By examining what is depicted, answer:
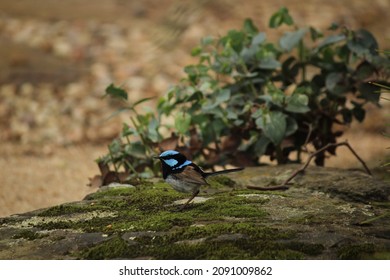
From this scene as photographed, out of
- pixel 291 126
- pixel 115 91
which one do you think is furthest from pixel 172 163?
pixel 291 126

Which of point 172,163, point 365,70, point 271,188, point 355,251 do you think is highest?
point 365,70

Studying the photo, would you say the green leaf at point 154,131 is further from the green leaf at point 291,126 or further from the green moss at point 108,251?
the green moss at point 108,251

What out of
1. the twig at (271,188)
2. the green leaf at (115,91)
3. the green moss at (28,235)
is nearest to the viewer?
the green moss at (28,235)

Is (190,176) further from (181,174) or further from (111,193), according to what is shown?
(111,193)

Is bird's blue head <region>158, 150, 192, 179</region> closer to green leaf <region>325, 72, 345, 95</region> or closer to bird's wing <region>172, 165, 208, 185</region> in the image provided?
bird's wing <region>172, 165, 208, 185</region>

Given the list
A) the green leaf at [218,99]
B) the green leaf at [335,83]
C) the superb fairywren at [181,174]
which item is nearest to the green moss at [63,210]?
the superb fairywren at [181,174]
